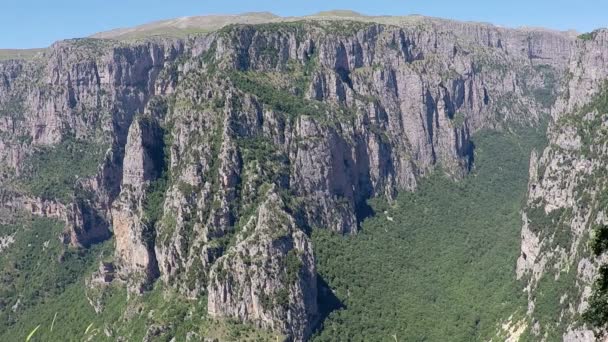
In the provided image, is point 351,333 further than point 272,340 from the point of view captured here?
Yes

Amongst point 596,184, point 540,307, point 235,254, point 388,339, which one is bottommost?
point 388,339

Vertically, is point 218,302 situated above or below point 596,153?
below

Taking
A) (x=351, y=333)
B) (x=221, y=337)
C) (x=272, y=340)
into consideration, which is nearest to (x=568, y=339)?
(x=351, y=333)

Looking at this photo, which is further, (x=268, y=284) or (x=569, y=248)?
(x=569, y=248)

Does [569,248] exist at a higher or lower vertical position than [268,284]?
higher

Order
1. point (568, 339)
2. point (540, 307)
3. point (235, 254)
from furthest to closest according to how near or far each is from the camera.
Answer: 1. point (235, 254)
2. point (540, 307)
3. point (568, 339)

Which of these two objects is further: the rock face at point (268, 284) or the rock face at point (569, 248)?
the rock face at point (268, 284)

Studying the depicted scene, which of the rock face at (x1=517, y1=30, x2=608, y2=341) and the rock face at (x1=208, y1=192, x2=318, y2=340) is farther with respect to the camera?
the rock face at (x1=208, y1=192, x2=318, y2=340)

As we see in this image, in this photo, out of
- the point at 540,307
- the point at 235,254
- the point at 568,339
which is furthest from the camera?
the point at 235,254

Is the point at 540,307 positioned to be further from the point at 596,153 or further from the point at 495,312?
the point at 596,153

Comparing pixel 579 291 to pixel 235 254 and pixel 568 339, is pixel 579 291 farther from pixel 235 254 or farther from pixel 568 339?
pixel 235 254
